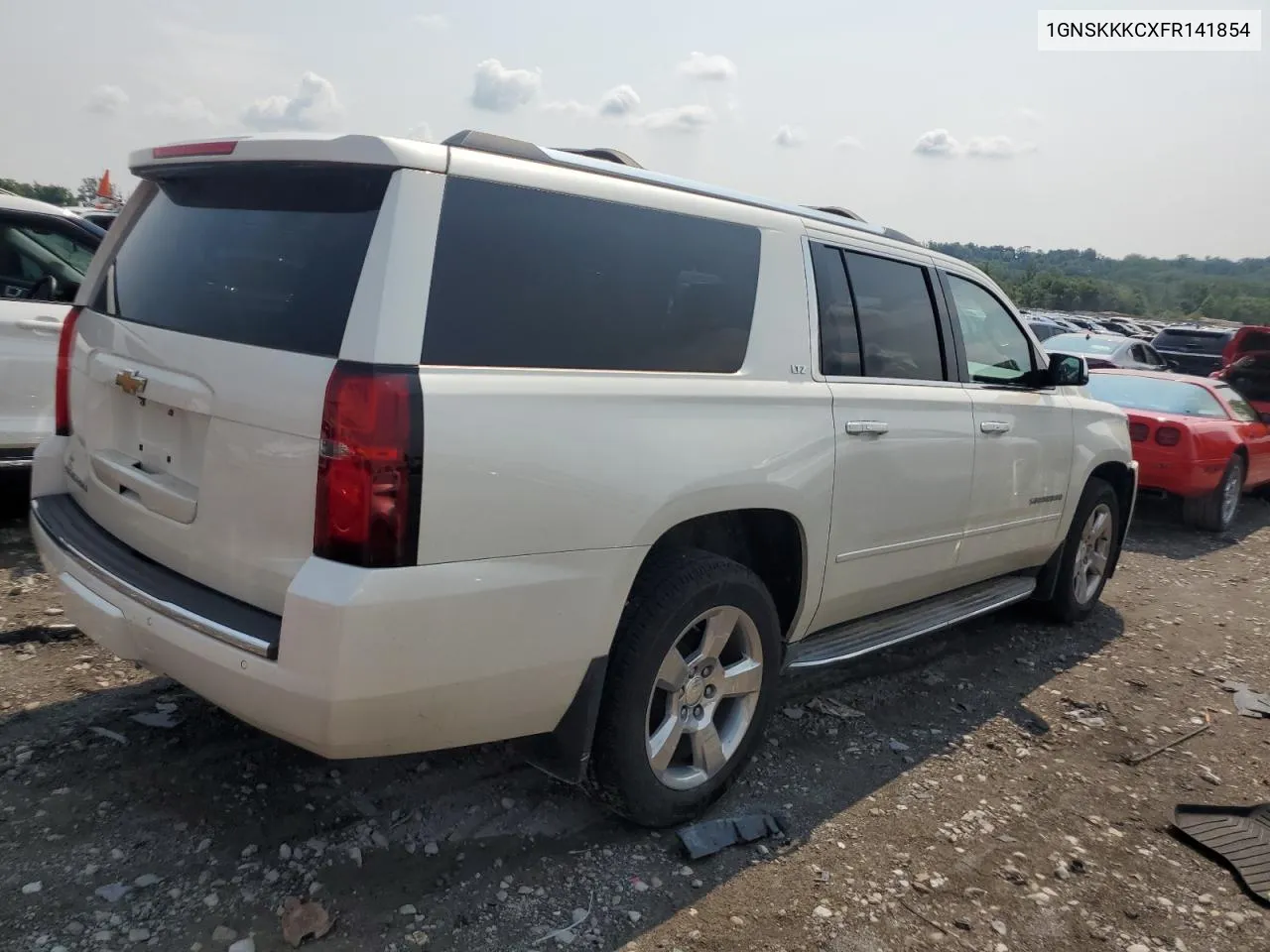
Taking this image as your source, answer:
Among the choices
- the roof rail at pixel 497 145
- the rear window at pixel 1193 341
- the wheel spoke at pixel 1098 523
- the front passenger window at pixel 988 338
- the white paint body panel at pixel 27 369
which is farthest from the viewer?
the rear window at pixel 1193 341

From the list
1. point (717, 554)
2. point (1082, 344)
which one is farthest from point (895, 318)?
point (1082, 344)

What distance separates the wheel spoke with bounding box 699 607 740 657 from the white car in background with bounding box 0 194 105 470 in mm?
3971

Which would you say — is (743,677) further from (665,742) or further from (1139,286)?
(1139,286)

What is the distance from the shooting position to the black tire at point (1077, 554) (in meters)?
5.34

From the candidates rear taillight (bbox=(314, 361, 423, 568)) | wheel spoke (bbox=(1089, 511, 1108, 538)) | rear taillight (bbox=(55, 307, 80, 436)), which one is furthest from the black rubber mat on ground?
rear taillight (bbox=(55, 307, 80, 436))

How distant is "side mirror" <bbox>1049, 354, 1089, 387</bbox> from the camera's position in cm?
485

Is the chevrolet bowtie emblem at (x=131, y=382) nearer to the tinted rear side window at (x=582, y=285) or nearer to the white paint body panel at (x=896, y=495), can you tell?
the tinted rear side window at (x=582, y=285)

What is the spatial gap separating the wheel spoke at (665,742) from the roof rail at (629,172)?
1638mm

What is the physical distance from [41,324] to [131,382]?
3010mm

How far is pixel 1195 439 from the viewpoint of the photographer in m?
8.44

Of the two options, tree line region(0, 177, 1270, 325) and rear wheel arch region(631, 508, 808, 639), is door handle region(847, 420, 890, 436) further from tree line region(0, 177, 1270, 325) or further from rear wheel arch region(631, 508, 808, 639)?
tree line region(0, 177, 1270, 325)

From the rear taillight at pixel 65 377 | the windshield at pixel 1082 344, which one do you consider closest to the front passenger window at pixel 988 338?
the rear taillight at pixel 65 377

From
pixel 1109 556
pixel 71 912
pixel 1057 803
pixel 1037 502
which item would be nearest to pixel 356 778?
pixel 71 912

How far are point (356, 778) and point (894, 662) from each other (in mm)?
2704
